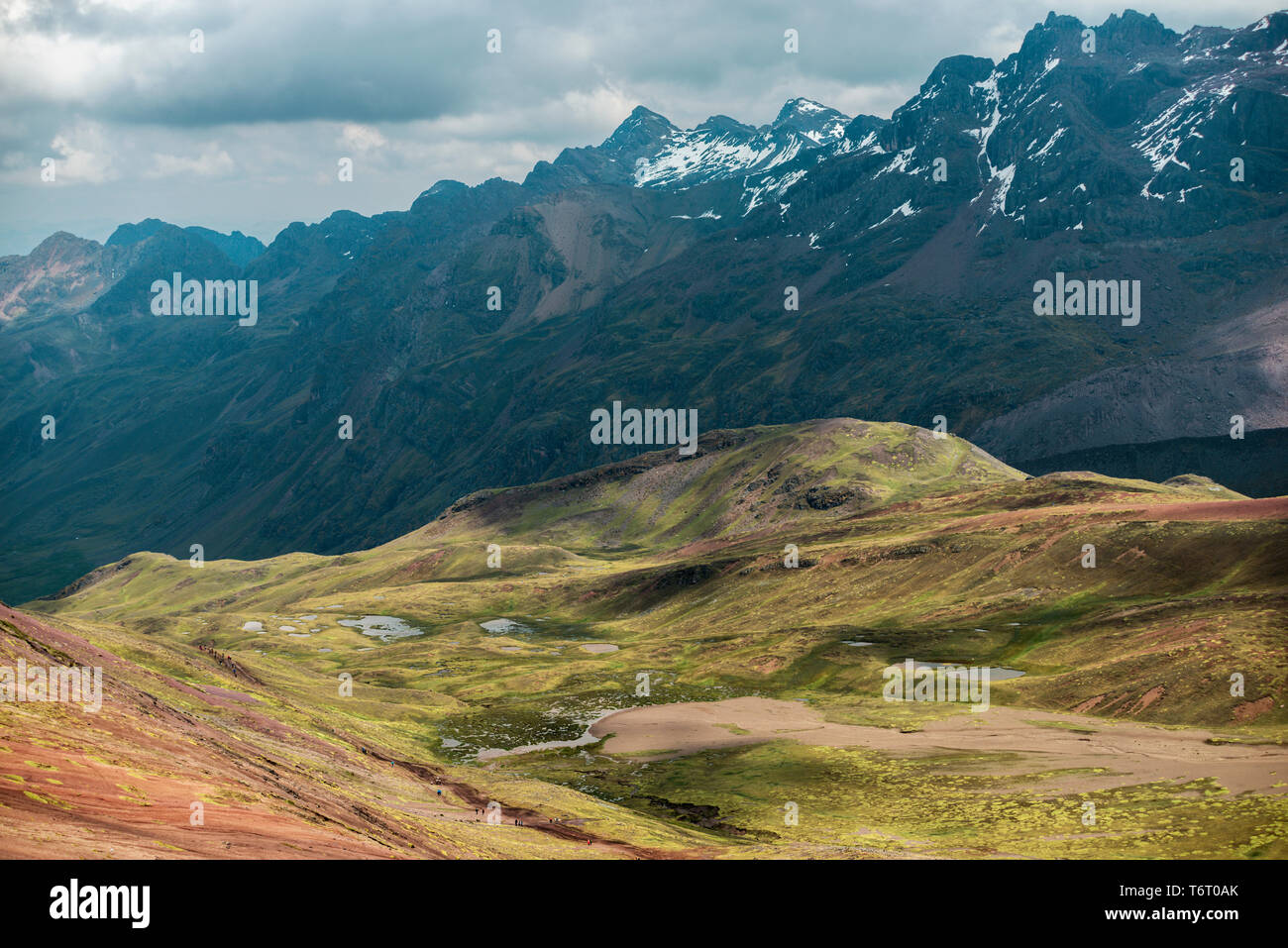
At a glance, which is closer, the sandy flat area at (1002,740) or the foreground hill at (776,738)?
the foreground hill at (776,738)

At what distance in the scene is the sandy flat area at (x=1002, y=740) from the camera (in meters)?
92.7

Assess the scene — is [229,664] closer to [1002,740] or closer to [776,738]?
[776,738]

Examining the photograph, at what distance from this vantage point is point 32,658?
247 ft

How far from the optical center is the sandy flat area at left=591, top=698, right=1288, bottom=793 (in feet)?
304

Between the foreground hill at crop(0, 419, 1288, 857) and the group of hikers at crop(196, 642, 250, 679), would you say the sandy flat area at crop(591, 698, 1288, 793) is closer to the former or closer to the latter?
the foreground hill at crop(0, 419, 1288, 857)

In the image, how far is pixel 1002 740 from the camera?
117 metres

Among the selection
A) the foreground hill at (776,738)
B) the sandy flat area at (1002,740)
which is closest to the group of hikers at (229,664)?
the foreground hill at (776,738)

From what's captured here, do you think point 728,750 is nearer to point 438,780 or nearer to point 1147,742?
point 438,780

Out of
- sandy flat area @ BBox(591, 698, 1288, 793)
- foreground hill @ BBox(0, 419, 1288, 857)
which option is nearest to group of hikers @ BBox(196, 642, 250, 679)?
foreground hill @ BBox(0, 419, 1288, 857)

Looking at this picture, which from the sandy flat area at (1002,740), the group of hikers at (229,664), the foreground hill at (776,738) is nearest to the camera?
the foreground hill at (776,738)

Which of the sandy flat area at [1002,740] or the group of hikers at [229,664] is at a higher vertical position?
the group of hikers at [229,664]

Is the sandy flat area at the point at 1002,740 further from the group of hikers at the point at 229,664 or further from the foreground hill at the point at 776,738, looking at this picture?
the group of hikers at the point at 229,664

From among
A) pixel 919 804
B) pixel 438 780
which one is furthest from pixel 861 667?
pixel 438 780
